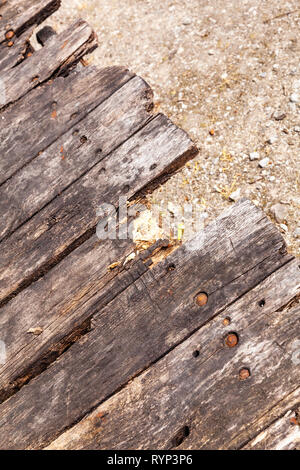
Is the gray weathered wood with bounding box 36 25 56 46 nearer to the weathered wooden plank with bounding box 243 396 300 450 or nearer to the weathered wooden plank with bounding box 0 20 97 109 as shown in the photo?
the weathered wooden plank with bounding box 0 20 97 109

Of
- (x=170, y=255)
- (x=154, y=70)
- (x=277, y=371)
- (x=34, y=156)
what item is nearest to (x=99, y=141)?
(x=34, y=156)

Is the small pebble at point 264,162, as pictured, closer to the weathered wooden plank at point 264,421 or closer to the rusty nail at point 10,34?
the rusty nail at point 10,34

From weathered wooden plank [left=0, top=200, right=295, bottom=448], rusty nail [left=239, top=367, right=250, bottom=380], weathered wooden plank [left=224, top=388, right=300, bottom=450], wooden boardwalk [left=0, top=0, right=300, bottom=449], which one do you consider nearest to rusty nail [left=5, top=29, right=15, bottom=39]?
wooden boardwalk [left=0, top=0, right=300, bottom=449]

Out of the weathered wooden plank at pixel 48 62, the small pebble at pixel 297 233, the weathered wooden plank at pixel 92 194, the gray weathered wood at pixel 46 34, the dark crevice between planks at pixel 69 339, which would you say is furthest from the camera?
the small pebble at pixel 297 233

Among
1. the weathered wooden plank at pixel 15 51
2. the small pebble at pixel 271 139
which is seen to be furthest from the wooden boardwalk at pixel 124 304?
the small pebble at pixel 271 139

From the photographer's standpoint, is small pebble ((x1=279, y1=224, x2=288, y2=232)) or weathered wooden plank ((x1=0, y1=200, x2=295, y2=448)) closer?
weathered wooden plank ((x1=0, y1=200, x2=295, y2=448))

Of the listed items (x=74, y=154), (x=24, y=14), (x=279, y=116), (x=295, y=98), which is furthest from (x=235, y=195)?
(x=24, y=14)

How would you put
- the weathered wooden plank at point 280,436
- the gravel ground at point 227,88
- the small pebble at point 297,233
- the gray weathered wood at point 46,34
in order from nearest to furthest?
the weathered wooden plank at point 280,436, the gray weathered wood at point 46,34, the small pebble at point 297,233, the gravel ground at point 227,88
